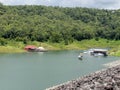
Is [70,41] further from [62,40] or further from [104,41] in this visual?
[104,41]

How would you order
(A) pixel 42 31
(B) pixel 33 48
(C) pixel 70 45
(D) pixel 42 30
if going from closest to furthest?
1. (B) pixel 33 48
2. (C) pixel 70 45
3. (A) pixel 42 31
4. (D) pixel 42 30

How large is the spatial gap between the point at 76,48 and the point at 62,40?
8.79 meters

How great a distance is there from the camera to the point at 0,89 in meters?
45.3

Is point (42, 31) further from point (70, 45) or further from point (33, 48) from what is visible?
point (33, 48)

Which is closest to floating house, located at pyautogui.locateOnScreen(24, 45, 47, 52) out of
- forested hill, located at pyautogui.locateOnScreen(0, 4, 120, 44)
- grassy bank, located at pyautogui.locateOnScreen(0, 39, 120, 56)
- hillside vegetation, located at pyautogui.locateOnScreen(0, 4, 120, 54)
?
grassy bank, located at pyautogui.locateOnScreen(0, 39, 120, 56)

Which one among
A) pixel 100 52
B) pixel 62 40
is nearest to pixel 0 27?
pixel 62 40

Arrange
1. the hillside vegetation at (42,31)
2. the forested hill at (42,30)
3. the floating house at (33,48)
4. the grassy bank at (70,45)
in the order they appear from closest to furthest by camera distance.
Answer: the grassy bank at (70,45) → the floating house at (33,48) → the hillside vegetation at (42,31) → the forested hill at (42,30)

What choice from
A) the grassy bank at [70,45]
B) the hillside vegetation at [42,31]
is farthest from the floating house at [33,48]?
the hillside vegetation at [42,31]

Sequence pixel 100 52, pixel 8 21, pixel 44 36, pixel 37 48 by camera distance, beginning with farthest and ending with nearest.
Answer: pixel 8 21 < pixel 44 36 < pixel 37 48 < pixel 100 52

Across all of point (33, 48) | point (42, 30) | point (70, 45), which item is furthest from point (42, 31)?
point (33, 48)

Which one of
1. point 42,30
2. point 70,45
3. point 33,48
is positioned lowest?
point 70,45

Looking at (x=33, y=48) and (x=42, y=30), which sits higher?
(x=42, y=30)

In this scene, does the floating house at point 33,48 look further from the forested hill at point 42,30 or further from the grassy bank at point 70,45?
the forested hill at point 42,30

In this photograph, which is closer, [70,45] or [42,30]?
[70,45]
